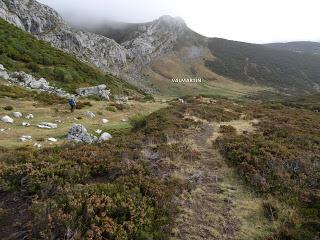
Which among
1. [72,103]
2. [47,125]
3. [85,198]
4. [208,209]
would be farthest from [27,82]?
[208,209]

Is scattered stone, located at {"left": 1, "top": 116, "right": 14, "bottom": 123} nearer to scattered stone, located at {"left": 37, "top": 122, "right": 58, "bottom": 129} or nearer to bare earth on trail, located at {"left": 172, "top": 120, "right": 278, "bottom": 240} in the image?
scattered stone, located at {"left": 37, "top": 122, "right": 58, "bottom": 129}

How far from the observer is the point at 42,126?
25.3 metres

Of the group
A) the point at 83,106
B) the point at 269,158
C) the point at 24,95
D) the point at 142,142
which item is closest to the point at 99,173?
the point at 142,142

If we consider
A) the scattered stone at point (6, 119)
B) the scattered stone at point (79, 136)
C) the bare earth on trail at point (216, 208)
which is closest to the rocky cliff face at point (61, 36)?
the scattered stone at point (6, 119)

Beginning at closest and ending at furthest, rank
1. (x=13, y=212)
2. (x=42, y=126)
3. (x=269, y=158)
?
(x=13, y=212)
(x=269, y=158)
(x=42, y=126)

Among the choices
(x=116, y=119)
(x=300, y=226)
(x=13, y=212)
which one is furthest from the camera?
(x=116, y=119)

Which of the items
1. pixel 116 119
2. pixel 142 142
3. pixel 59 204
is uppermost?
pixel 59 204

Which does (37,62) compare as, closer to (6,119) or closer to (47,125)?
(6,119)

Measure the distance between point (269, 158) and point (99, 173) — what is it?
814 cm

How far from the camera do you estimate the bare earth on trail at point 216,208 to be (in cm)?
994

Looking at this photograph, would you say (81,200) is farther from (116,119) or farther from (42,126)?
(116,119)

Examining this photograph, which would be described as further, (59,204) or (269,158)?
(269,158)

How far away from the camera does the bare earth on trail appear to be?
9938mm

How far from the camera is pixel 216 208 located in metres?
11.4
